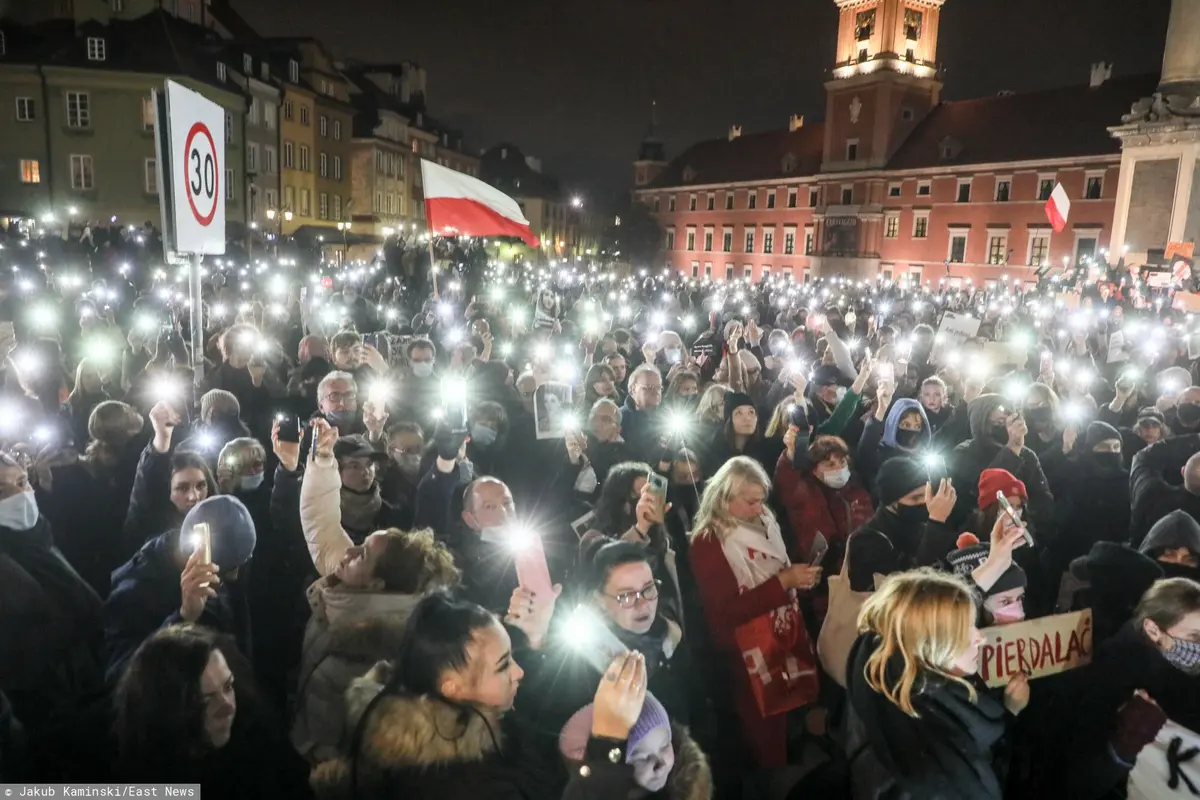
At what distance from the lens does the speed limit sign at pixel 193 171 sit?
17.4 feet

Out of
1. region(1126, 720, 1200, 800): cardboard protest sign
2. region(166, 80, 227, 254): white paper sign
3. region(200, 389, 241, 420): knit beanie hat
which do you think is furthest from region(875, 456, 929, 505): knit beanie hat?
region(166, 80, 227, 254): white paper sign

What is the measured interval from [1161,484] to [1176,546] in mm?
1195

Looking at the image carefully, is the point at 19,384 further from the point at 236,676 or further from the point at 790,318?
the point at 790,318

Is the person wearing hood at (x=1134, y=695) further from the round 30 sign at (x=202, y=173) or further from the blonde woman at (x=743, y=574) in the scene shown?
the round 30 sign at (x=202, y=173)

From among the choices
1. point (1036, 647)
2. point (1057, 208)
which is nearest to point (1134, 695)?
point (1036, 647)

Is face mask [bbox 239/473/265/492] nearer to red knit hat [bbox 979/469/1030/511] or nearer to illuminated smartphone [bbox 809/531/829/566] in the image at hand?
illuminated smartphone [bbox 809/531/829/566]

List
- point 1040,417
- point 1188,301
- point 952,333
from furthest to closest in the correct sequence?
point 1188,301 < point 952,333 < point 1040,417

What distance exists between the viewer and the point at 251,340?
7078 millimetres

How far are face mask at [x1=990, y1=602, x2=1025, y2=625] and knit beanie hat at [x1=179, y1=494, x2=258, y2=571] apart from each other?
137 inches

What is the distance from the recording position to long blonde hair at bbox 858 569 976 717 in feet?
9.36

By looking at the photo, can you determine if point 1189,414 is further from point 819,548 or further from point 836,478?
point 819,548

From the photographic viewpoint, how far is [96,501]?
4684 millimetres

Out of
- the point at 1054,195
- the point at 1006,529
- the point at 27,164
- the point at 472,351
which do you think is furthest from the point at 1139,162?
the point at 27,164

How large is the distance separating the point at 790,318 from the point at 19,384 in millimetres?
11281
